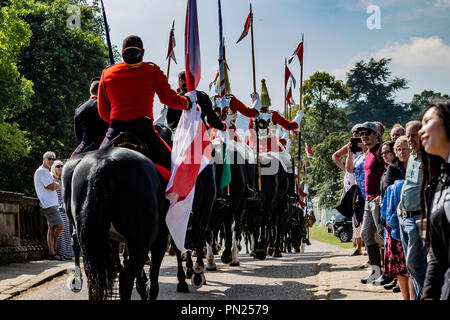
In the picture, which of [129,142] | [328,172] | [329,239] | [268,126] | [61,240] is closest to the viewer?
[129,142]

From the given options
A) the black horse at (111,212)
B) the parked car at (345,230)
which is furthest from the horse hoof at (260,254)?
the parked car at (345,230)

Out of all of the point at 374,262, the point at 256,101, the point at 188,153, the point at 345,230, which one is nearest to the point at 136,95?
the point at 188,153

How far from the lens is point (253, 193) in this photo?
37.3 feet

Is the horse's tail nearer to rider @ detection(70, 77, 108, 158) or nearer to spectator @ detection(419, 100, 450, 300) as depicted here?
→ spectator @ detection(419, 100, 450, 300)

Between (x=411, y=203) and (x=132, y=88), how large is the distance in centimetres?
294

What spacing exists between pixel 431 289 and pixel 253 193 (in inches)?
309

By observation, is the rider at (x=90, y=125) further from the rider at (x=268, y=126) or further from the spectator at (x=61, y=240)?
the spectator at (x=61, y=240)

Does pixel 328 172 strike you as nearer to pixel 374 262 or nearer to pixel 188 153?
pixel 374 262

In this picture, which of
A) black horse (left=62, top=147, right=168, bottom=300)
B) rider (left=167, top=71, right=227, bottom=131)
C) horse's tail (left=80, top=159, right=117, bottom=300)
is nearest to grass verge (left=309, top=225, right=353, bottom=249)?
rider (left=167, top=71, right=227, bottom=131)

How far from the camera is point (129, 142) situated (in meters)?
6.10

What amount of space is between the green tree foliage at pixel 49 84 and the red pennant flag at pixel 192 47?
24.9 meters

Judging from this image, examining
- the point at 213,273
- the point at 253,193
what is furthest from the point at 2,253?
the point at 253,193

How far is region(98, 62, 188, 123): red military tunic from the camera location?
20.9ft

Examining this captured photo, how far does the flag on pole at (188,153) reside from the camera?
6.40 meters
